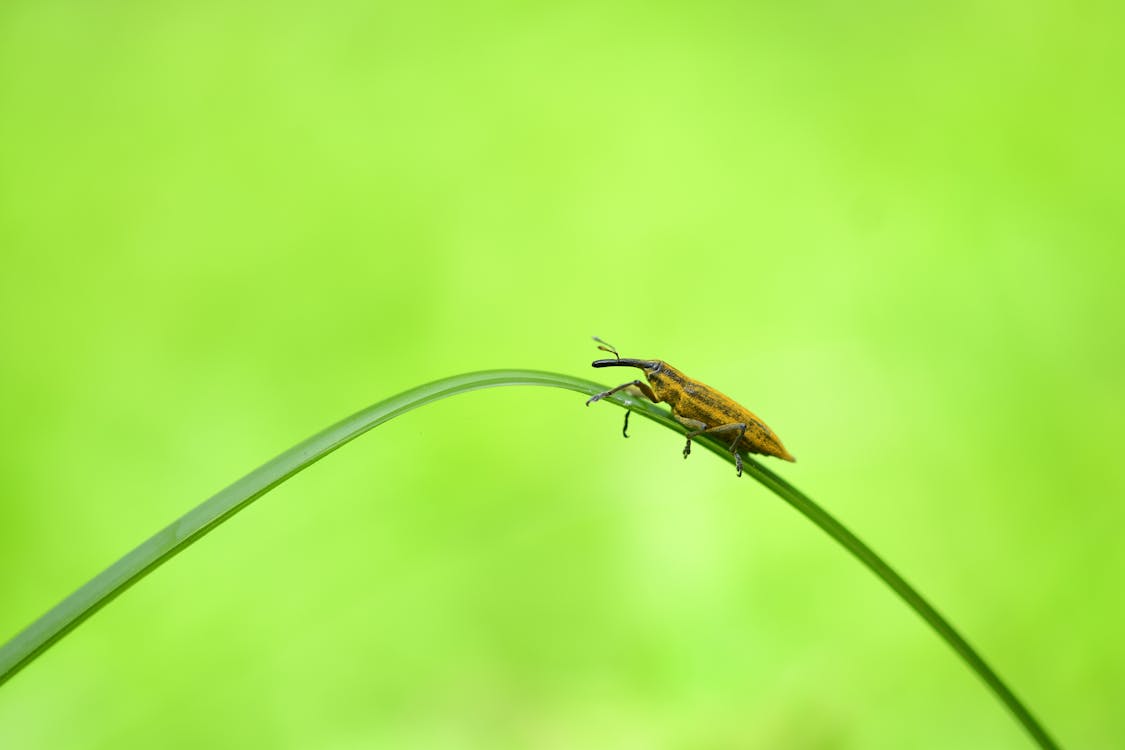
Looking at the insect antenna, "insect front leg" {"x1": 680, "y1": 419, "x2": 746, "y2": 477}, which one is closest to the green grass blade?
"insect front leg" {"x1": 680, "y1": 419, "x2": 746, "y2": 477}

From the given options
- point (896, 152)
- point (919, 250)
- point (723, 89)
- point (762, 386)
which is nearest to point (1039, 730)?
point (762, 386)

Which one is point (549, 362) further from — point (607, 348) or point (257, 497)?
point (257, 497)

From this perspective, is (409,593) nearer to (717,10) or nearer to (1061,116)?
(717,10)

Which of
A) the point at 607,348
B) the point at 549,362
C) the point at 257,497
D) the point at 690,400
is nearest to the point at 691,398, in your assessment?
the point at 690,400

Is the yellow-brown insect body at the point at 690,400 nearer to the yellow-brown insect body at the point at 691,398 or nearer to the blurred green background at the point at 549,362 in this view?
the yellow-brown insect body at the point at 691,398

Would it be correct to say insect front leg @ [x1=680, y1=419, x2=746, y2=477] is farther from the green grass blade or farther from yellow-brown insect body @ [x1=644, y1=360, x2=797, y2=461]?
the green grass blade
